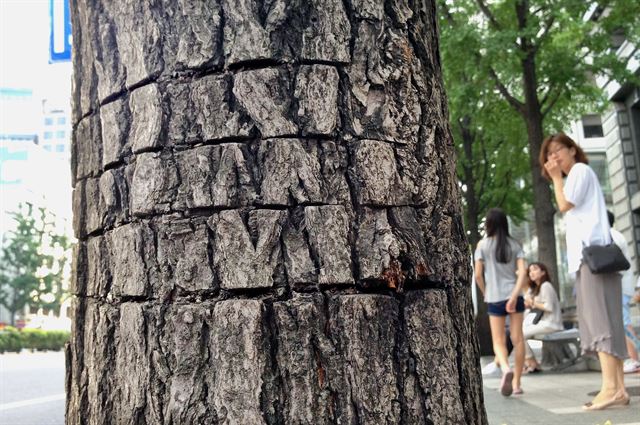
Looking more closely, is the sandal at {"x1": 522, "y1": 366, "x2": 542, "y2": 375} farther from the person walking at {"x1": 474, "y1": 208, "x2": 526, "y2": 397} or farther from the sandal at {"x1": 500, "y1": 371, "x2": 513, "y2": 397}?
the sandal at {"x1": 500, "y1": 371, "x2": 513, "y2": 397}

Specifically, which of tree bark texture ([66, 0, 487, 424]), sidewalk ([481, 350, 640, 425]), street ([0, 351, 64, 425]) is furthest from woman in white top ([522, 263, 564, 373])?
tree bark texture ([66, 0, 487, 424])

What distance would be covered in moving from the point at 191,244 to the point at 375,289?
38cm

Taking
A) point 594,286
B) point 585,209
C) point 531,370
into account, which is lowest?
point 531,370

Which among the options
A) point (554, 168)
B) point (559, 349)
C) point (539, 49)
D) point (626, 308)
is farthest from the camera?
point (539, 49)

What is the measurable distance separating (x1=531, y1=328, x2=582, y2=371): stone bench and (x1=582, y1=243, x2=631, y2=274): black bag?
5732 mm

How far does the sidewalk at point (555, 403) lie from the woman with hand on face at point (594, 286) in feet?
0.96

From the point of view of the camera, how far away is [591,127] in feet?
120

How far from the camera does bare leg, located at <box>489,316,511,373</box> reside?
806cm

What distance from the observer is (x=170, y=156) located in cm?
163

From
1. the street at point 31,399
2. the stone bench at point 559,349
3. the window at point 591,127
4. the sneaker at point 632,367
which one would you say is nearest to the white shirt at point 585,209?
the sneaker at point 632,367

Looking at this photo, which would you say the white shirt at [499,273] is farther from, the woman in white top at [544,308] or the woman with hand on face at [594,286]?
the woman with hand on face at [594,286]

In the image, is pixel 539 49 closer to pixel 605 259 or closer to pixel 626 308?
pixel 626 308

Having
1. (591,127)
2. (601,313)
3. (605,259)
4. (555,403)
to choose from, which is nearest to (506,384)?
(555,403)

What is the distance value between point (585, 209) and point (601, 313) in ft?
2.62
